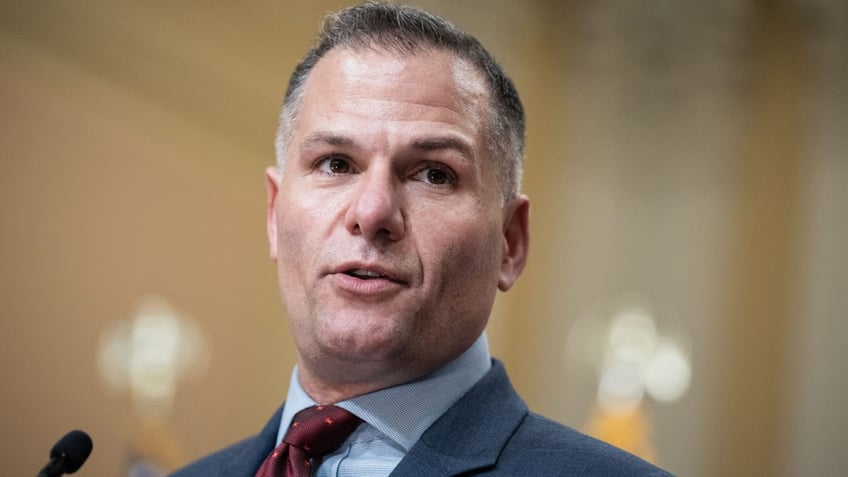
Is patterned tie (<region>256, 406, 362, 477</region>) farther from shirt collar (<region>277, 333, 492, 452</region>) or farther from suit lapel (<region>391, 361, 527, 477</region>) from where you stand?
suit lapel (<region>391, 361, 527, 477</region>)

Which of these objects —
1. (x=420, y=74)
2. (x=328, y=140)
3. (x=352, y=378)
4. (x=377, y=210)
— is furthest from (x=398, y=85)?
(x=352, y=378)

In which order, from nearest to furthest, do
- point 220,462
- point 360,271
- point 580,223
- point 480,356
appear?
point 360,271 → point 480,356 → point 220,462 → point 580,223

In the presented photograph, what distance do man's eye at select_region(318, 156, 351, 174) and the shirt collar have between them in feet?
1.39

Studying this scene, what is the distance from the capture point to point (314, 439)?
6.40 ft

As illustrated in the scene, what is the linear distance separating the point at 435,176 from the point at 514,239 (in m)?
0.32

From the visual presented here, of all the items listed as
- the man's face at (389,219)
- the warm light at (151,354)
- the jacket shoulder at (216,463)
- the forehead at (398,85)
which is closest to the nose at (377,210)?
the man's face at (389,219)

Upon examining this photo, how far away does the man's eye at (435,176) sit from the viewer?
1.94 m

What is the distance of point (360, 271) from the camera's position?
6.07 feet

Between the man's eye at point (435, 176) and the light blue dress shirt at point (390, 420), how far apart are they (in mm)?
348

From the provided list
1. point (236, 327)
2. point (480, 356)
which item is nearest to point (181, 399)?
point (236, 327)

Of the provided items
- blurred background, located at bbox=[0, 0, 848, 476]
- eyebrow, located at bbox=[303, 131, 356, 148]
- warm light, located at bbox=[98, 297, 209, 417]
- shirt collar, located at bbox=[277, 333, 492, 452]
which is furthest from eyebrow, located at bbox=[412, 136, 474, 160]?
warm light, located at bbox=[98, 297, 209, 417]

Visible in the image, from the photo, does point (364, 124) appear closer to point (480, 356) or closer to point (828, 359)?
point (480, 356)

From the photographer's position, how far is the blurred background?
195 inches

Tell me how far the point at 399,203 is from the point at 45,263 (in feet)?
11.5
